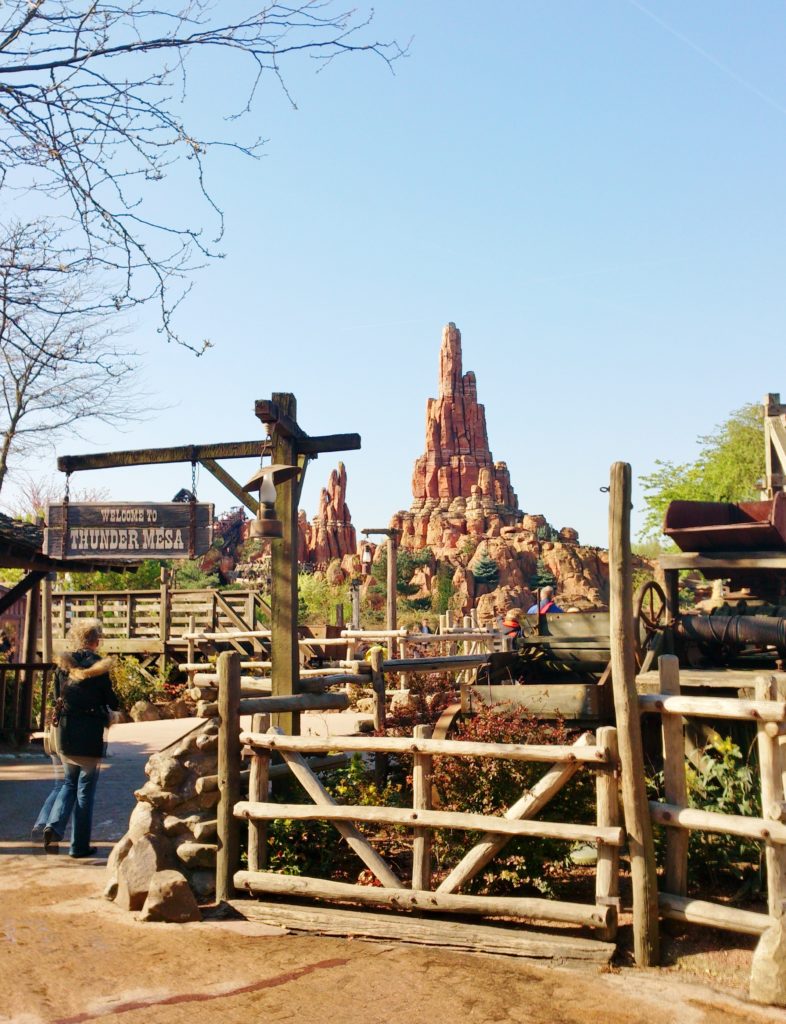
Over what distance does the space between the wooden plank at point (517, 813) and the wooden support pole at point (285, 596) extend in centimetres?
211

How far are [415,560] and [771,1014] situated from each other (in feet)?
241

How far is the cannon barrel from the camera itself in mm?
7930

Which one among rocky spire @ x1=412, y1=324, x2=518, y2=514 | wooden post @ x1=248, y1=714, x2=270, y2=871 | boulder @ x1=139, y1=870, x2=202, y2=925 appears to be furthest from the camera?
rocky spire @ x1=412, y1=324, x2=518, y2=514

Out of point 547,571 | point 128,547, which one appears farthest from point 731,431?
point 128,547

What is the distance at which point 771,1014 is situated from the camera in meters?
4.57

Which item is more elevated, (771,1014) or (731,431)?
(731,431)

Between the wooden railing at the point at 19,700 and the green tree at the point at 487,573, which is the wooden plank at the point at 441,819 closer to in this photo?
the wooden railing at the point at 19,700

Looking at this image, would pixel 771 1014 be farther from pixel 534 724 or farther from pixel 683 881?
pixel 534 724

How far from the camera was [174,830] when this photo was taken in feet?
22.3

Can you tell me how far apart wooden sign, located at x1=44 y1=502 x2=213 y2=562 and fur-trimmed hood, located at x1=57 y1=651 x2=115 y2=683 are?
98cm

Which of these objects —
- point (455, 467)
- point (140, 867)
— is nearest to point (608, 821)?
point (140, 867)

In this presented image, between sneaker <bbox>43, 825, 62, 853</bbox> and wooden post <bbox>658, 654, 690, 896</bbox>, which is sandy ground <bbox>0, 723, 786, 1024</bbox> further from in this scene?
sneaker <bbox>43, 825, 62, 853</bbox>

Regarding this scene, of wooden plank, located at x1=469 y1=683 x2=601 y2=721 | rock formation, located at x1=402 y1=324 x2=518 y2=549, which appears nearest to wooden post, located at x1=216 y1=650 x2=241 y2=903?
wooden plank, located at x1=469 y1=683 x2=601 y2=721

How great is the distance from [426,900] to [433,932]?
0.19 metres
